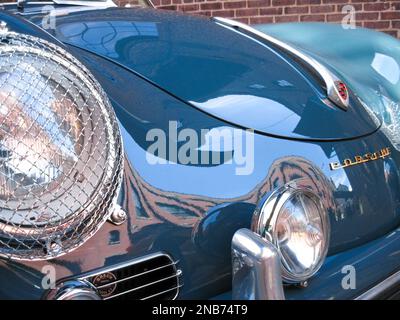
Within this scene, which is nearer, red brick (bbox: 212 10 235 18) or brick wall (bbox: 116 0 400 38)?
brick wall (bbox: 116 0 400 38)

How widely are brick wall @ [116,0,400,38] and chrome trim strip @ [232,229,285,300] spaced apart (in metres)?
4.31

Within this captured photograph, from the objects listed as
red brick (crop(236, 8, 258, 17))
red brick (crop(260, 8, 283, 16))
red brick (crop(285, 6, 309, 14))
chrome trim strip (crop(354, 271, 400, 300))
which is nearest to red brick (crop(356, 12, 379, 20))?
red brick (crop(285, 6, 309, 14))

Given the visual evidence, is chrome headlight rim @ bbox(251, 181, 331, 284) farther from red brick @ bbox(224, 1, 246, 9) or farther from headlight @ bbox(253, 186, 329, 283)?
red brick @ bbox(224, 1, 246, 9)

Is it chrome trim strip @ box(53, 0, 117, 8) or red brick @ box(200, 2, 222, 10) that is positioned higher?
red brick @ box(200, 2, 222, 10)

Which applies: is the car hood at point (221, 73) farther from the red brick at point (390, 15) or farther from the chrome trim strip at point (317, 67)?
the red brick at point (390, 15)

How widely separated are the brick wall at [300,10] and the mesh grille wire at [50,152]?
172 inches

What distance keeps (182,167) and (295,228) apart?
0.31 metres

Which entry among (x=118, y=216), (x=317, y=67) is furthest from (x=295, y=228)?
(x=317, y=67)

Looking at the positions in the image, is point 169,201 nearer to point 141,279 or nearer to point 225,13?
point 141,279

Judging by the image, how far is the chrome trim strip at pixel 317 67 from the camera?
5.88 feet

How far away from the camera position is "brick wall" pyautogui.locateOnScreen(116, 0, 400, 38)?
16.4 feet

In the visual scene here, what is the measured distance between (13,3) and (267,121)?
1102 millimetres

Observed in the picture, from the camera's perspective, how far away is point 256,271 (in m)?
1.21
